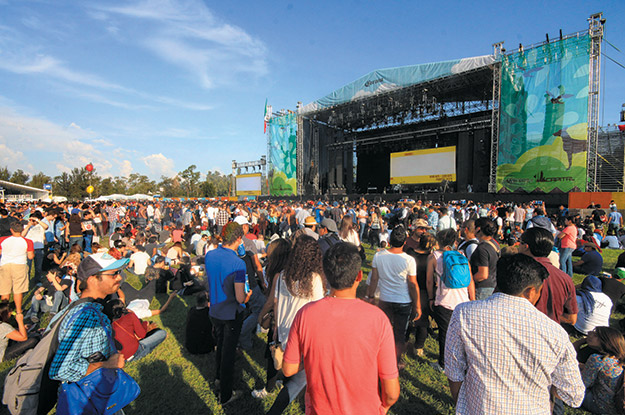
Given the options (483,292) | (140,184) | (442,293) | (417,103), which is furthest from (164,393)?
(140,184)

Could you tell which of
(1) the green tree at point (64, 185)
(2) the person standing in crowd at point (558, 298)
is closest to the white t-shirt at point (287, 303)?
(2) the person standing in crowd at point (558, 298)

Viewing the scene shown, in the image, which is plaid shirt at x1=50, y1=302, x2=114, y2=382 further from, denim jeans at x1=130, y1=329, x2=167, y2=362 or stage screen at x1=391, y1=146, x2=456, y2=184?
stage screen at x1=391, y1=146, x2=456, y2=184

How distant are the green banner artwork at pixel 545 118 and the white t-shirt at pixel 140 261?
58.8 ft

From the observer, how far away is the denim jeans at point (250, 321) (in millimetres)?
3559

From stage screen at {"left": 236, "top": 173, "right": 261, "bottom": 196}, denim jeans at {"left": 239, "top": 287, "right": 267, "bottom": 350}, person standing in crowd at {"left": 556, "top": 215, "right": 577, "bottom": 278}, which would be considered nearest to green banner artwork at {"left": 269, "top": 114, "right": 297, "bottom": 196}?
stage screen at {"left": 236, "top": 173, "right": 261, "bottom": 196}

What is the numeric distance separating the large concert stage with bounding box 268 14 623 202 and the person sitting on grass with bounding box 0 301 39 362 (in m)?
19.6

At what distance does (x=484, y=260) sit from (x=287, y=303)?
2.24 m

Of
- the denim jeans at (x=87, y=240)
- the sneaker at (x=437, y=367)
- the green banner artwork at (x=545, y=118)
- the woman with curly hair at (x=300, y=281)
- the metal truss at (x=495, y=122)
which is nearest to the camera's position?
the woman with curly hair at (x=300, y=281)

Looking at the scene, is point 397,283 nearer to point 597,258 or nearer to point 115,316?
point 115,316

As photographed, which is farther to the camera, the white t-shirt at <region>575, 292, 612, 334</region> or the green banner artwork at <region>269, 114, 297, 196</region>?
the green banner artwork at <region>269, 114, 297, 196</region>

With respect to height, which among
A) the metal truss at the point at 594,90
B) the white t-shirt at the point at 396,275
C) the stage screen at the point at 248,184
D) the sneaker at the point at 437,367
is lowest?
the sneaker at the point at 437,367

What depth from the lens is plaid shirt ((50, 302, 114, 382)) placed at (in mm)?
1521

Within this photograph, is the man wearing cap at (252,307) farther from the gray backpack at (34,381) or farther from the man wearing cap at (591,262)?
the man wearing cap at (591,262)

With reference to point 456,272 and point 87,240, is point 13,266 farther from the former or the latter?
point 456,272
